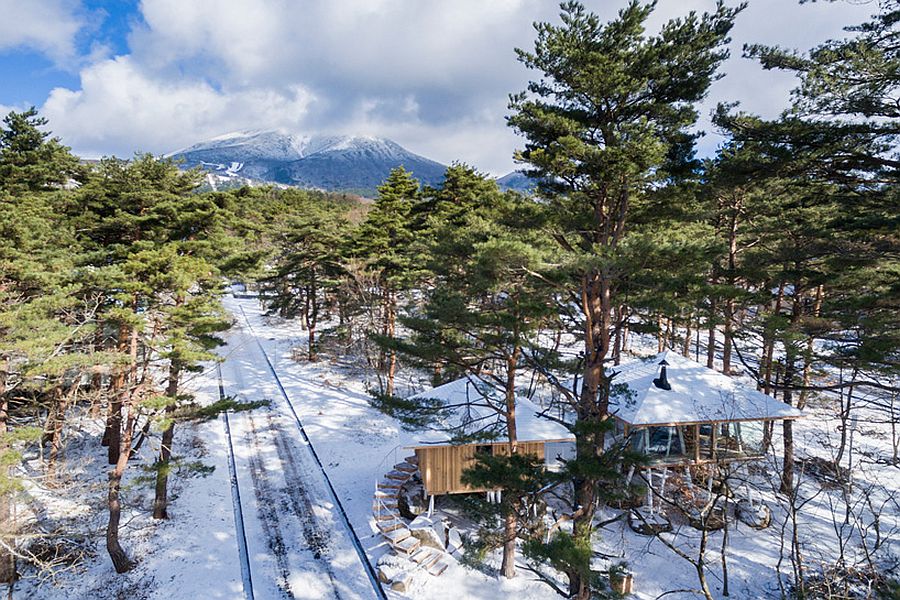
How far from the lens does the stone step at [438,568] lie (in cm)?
1132

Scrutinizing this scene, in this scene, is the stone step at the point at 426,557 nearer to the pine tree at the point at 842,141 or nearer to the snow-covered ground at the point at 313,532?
the snow-covered ground at the point at 313,532

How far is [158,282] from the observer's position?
1100cm

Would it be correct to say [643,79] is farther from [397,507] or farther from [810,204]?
[397,507]

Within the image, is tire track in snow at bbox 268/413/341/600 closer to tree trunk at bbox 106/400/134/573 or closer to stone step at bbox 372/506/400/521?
stone step at bbox 372/506/400/521

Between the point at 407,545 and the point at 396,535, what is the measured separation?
1.35ft

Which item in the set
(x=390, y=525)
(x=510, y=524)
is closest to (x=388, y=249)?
(x=390, y=525)

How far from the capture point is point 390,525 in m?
12.6

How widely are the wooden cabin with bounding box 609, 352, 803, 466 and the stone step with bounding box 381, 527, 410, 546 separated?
7052mm

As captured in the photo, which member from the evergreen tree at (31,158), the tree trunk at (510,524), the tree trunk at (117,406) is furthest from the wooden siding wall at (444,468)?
the evergreen tree at (31,158)

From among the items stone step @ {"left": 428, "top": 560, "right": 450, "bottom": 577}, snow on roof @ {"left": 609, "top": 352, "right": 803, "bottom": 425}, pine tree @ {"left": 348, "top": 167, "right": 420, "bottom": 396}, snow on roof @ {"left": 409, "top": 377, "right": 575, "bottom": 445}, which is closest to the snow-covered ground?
stone step @ {"left": 428, "top": 560, "right": 450, "bottom": 577}

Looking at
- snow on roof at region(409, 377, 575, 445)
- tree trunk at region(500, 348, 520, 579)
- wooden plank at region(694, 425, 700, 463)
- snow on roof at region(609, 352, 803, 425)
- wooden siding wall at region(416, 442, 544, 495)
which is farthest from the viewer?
wooden plank at region(694, 425, 700, 463)

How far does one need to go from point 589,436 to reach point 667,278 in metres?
3.40

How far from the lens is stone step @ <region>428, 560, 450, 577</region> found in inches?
446

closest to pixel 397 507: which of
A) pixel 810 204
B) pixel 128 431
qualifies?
pixel 128 431
